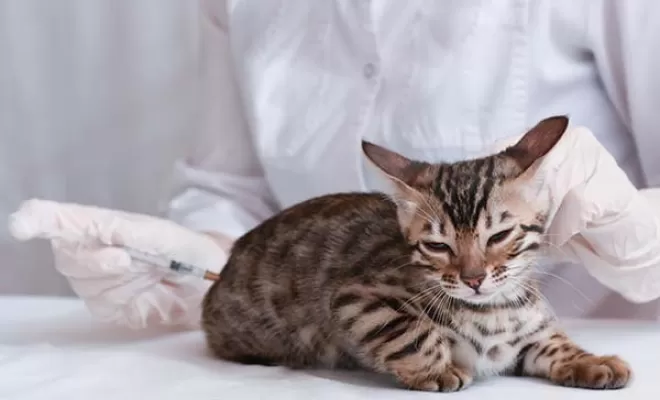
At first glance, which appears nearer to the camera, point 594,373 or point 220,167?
point 594,373

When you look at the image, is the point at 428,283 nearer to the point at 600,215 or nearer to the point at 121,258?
the point at 600,215

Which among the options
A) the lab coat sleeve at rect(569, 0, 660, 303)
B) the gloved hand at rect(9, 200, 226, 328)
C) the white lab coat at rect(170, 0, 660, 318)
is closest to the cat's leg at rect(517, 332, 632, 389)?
the lab coat sleeve at rect(569, 0, 660, 303)

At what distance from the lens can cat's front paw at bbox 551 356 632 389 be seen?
722 millimetres

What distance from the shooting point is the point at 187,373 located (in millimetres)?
805

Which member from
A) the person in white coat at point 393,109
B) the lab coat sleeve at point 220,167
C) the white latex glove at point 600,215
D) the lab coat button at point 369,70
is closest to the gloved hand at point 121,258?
the person in white coat at point 393,109

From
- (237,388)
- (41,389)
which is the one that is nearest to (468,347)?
(237,388)

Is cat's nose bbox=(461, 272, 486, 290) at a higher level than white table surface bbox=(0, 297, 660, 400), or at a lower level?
higher

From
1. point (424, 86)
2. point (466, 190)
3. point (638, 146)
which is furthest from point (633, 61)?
point (466, 190)

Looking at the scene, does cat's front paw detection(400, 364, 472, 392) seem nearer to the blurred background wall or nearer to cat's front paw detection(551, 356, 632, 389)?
→ cat's front paw detection(551, 356, 632, 389)

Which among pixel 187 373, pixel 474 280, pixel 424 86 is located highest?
pixel 424 86

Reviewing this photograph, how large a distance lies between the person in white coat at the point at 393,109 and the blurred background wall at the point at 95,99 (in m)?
0.29

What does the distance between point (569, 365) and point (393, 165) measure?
19 centimetres

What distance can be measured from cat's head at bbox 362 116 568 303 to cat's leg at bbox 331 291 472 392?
0.05 meters

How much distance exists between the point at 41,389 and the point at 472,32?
0.54 m
